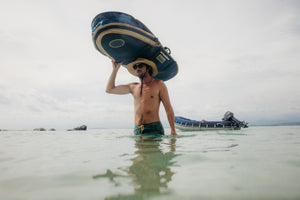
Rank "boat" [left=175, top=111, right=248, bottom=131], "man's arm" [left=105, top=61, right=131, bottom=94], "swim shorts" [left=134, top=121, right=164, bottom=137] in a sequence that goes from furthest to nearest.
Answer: "boat" [left=175, top=111, right=248, bottom=131]
"man's arm" [left=105, top=61, right=131, bottom=94]
"swim shorts" [left=134, top=121, right=164, bottom=137]

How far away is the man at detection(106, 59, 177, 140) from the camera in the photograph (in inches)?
157

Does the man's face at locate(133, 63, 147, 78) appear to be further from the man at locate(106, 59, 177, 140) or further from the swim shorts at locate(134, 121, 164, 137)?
the swim shorts at locate(134, 121, 164, 137)

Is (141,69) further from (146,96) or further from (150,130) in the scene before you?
(150,130)

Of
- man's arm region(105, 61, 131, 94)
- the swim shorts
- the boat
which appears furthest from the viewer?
the boat

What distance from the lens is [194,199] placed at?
0.69 meters

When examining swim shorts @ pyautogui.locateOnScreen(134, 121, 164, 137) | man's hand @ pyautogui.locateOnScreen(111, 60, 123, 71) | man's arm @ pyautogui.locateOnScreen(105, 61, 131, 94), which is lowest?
swim shorts @ pyautogui.locateOnScreen(134, 121, 164, 137)

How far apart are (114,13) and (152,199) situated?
3.66 metres

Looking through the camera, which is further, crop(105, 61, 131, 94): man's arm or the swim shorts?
crop(105, 61, 131, 94): man's arm

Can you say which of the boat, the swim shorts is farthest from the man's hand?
the boat

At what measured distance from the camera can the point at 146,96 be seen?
4.08 meters

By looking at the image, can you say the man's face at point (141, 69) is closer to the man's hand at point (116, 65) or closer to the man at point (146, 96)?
the man at point (146, 96)

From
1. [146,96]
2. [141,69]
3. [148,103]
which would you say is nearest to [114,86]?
[141,69]

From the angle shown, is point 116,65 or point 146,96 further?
point 116,65

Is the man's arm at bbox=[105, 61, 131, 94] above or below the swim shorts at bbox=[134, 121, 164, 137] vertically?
above
